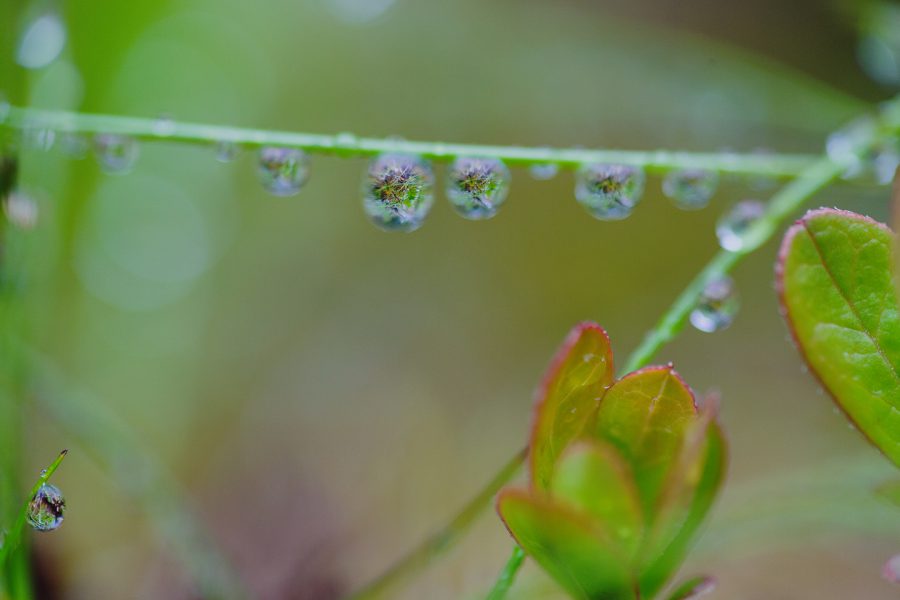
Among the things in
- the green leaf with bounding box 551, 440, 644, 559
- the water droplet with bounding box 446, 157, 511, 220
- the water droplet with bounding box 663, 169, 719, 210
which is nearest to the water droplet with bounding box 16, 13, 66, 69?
the water droplet with bounding box 446, 157, 511, 220

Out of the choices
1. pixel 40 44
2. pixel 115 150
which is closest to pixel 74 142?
pixel 115 150

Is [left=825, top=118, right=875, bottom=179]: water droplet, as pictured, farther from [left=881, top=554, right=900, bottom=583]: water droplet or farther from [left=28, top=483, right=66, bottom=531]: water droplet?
[left=28, top=483, right=66, bottom=531]: water droplet

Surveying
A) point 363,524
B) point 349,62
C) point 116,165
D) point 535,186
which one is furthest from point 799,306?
point 349,62

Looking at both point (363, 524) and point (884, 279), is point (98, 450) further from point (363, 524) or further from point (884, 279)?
point (884, 279)

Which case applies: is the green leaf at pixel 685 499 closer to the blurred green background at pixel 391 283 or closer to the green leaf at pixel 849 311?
the green leaf at pixel 849 311

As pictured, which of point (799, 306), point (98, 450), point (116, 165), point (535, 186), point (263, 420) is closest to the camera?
point (799, 306)

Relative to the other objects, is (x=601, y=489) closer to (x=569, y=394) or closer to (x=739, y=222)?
(x=569, y=394)
